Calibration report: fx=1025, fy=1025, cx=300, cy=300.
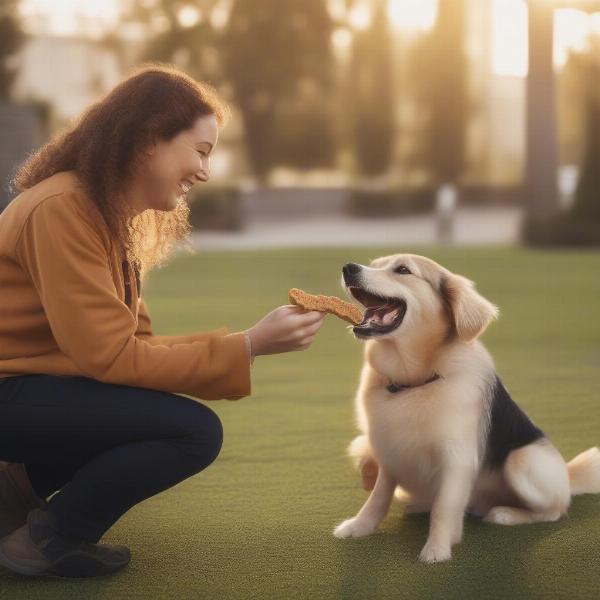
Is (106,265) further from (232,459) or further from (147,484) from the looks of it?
(232,459)

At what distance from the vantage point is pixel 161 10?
3178 centimetres

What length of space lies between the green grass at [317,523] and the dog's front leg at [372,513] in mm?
43

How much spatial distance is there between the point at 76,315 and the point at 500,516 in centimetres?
162

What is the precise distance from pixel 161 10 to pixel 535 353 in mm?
27156

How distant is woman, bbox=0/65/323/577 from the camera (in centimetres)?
272

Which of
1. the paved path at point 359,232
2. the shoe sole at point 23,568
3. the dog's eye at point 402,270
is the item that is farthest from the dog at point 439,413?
the paved path at point 359,232

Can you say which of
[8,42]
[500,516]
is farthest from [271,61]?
[500,516]

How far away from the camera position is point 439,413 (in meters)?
3.23

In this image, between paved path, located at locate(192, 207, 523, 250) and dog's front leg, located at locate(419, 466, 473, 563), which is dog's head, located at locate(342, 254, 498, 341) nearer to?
dog's front leg, located at locate(419, 466, 473, 563)

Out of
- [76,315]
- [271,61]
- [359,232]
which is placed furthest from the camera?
[271,61]

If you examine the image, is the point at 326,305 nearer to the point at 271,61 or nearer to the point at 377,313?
the point at 377,313

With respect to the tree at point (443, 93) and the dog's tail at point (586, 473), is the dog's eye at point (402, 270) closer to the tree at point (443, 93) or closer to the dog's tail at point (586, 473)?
the dog's tail at point (586, 473)

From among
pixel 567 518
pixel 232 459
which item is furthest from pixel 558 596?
pixel 232 459

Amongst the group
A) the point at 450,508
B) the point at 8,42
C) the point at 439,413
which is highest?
the point at 8,42
